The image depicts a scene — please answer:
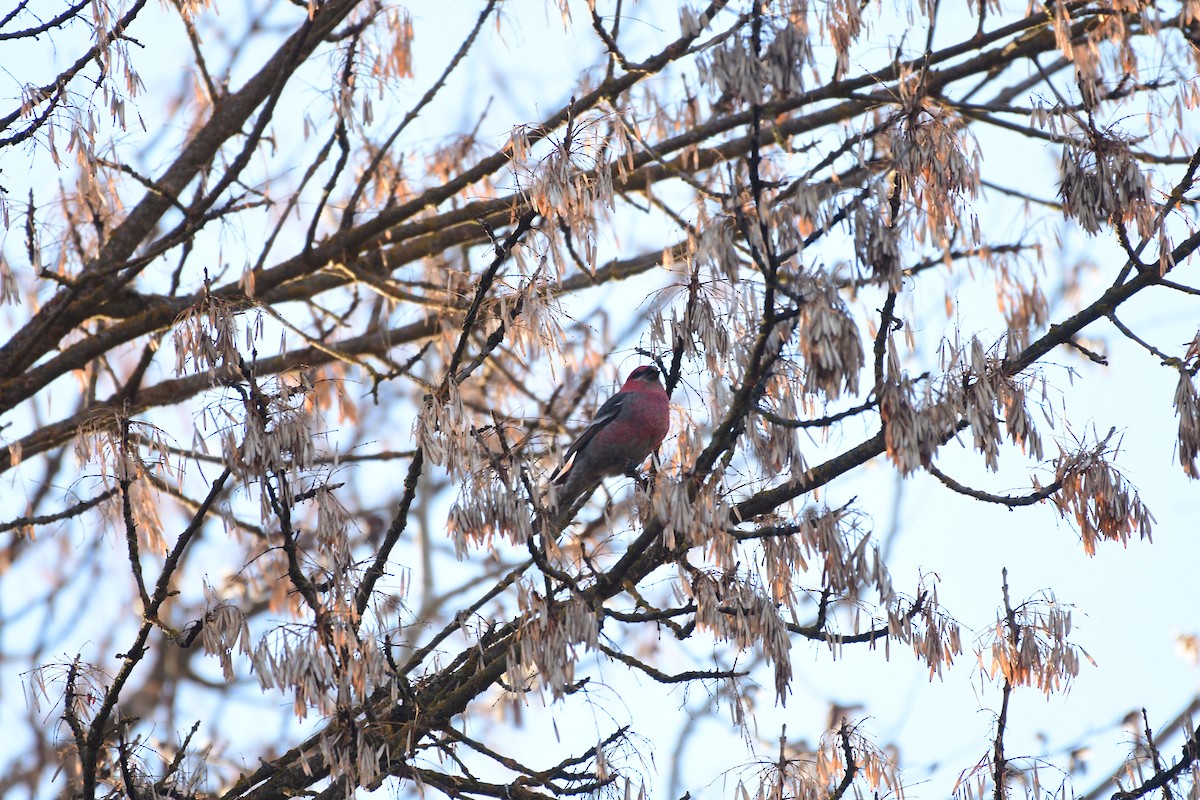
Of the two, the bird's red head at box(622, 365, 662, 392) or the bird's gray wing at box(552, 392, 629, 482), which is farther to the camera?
the bird's red head at box(622, 365, 662, 392)

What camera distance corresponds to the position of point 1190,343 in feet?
10.7

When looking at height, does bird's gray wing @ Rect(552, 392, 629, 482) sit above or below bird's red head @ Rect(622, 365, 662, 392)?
below

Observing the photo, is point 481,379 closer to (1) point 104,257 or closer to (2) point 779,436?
(1) point 104,257

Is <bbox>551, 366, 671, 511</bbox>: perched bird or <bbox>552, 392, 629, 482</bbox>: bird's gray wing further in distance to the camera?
<bbox>551, 366, 671, 511</bbox>: perched bird

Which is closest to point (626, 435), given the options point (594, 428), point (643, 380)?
point (594, 428)

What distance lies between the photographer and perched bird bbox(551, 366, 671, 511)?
5227 millimetres

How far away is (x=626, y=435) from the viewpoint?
207 inches

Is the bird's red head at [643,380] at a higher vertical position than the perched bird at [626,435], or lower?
higher

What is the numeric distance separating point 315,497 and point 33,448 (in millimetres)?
2325

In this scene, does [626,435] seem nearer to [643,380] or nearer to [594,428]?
[594,428]

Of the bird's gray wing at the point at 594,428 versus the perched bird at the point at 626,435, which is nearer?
the bird's gray wing at the point at 594,428

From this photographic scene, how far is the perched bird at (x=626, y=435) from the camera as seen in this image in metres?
5.23

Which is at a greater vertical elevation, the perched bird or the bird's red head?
the bird's red head

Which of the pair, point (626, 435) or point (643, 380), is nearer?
point (626, 435)
